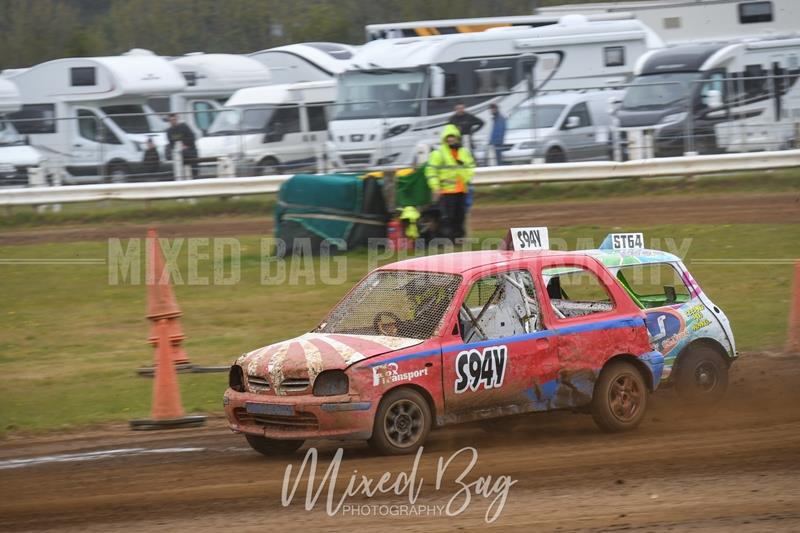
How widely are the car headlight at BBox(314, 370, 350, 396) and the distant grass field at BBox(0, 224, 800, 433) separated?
9.38 ft

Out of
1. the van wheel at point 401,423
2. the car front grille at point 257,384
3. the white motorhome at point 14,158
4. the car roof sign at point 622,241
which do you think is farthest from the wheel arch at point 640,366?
the white motorhome at point 14,158

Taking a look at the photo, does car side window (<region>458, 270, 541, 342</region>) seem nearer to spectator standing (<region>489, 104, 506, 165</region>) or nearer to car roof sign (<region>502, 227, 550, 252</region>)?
car roof sign (<region>502, 227, 550, 252</region>)

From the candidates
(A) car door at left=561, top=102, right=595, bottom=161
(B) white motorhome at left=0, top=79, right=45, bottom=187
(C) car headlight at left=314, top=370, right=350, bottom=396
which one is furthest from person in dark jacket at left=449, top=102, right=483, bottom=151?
(C) car headlight at left=314, top=370, right=350, bottom=396

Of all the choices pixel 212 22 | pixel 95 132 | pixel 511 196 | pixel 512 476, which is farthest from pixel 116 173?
pixel 212 22

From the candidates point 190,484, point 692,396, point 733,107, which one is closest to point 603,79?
point 733,107

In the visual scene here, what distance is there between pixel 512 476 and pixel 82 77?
21839mm

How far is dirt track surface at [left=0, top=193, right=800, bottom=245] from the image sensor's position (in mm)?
18875

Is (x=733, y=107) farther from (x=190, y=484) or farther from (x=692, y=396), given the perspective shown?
(x=190, y=484)

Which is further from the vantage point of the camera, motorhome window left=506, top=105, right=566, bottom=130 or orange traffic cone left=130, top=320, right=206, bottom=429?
motorhome window left=506, top=105, right=566, bottom=130

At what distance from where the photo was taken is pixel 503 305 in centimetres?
835

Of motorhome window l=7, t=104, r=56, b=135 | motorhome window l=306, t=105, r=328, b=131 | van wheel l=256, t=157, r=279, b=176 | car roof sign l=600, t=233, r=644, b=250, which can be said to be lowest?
car roof sign l=600, t=233, r=644, b=250

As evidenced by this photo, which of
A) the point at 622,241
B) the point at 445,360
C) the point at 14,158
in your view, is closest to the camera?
the point at 445,360

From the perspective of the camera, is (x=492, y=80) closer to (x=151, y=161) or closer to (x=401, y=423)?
(x=151, y=161)

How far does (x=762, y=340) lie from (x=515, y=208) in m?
9.03
